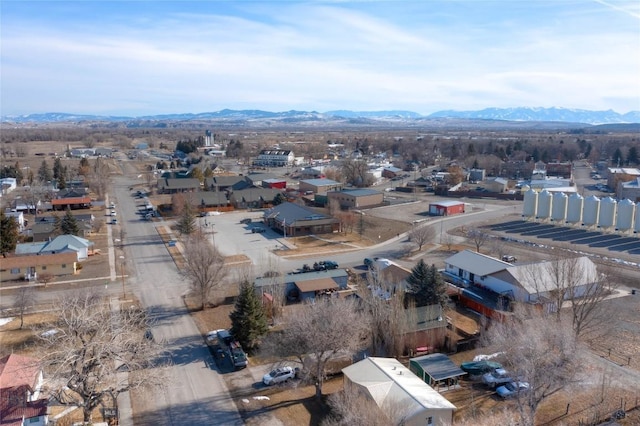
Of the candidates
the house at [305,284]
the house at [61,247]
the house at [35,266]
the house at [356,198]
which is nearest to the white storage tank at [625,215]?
the house at [356,198]

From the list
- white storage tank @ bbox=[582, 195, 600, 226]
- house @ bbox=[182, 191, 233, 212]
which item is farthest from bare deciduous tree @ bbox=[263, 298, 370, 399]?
house @ bbox=[182, 191, 233, 212]

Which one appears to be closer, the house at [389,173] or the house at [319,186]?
the house at [319,186]

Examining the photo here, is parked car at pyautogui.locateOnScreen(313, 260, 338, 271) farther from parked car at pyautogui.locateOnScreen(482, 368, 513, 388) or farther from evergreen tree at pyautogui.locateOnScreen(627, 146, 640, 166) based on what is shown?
evergreen tree at pyautogui.locateOnScreen(627, 146, 640, 166)

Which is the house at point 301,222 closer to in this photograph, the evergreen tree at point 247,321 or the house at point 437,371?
the evergreen tree at point 247,321

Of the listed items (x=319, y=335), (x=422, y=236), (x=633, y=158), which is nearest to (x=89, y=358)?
(x=319, y=335)

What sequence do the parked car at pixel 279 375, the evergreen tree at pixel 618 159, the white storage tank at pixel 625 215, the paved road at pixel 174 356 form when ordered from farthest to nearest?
the evergreen tree at pixel 618 159 < the white storage tank at pixel 625 215 < the parked car at pixel 279 375 < the paved road at pixel 174 356
